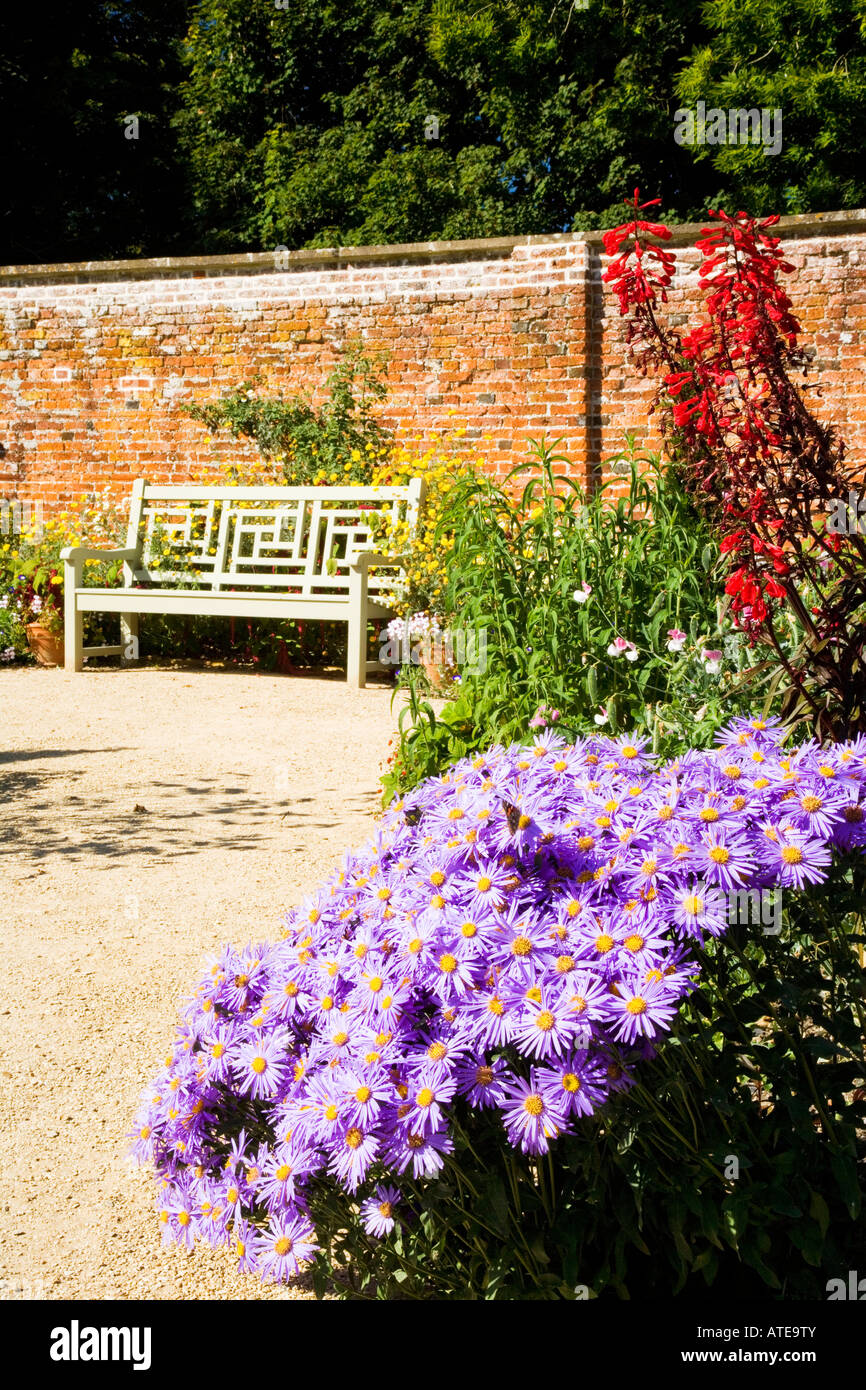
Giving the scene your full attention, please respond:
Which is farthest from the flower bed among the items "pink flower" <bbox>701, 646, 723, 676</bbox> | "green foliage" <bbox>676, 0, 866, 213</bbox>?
"green foliage" <bbox>676, 0, 866, 213</bbox>

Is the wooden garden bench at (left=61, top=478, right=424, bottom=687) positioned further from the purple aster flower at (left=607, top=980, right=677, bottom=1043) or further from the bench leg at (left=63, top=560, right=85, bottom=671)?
the purple aster flower at (left=607, top=980, right=677, bottom=1043)

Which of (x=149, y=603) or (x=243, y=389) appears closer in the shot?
(x=149, y=603)

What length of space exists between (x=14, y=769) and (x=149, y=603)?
2937mm

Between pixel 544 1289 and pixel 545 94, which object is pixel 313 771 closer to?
pixel 544 1289

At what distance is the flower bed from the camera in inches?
50.3

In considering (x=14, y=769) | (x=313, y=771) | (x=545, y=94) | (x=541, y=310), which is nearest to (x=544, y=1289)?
(x=313, y=771)

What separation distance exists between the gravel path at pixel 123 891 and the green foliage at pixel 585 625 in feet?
2.54

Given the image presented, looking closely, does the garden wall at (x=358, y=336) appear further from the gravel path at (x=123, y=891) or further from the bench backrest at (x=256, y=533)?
the gravel path at (x=123, y=891)

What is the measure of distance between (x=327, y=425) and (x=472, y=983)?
8002mm

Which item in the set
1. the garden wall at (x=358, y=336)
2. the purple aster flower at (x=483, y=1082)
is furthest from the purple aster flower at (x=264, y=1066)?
the garden wall at (x=358, y=336)

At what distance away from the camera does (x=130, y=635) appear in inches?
351

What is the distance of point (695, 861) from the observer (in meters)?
1.37

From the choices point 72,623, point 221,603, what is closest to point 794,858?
point 221,603

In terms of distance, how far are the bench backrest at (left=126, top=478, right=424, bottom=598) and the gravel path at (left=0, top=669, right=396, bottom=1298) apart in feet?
3.98
